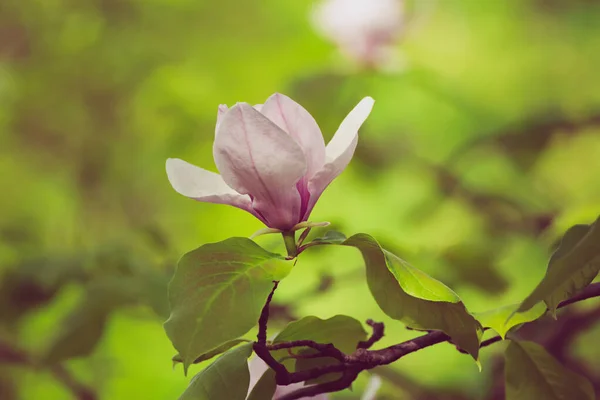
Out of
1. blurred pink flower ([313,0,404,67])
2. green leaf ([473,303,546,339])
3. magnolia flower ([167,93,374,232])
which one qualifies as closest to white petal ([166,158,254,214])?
magnolia flower ([167,93,374,232])

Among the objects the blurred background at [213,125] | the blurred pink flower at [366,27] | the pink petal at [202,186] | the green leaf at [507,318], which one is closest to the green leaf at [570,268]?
the green leaf at [507,318]

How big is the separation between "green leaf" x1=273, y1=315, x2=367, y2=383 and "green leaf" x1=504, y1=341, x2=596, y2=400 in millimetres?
71

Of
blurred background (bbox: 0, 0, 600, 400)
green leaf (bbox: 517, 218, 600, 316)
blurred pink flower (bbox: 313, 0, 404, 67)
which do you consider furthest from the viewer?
blurred background (bbox: 0, 0, 600, 400)

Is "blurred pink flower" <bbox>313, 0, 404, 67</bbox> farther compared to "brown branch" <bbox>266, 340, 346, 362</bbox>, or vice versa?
"blurred pink flower" <bbox>313, 0, 404, 67</bbox>

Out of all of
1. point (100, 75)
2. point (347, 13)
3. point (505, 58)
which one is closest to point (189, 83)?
point (100, 75)

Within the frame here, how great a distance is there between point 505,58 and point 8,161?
1.08 meters

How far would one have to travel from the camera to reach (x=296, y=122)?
11.6 inches

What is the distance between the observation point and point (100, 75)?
141cm

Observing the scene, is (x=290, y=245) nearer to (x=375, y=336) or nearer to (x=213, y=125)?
(x=375, y=336)

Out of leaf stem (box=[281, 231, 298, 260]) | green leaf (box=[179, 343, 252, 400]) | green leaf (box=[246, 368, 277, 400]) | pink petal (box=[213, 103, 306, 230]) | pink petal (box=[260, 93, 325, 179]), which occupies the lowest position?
green leaf (box=[246, 368, 277, 400])

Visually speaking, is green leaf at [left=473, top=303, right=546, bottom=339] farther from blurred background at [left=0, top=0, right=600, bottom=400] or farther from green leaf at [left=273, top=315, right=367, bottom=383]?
blurred background at [left=0, top=0, right=600, bottom=400]

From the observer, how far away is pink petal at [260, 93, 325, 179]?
0.29 m

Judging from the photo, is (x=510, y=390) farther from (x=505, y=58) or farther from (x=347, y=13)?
(x=505, y=58)

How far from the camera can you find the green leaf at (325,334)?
0.32 metres
